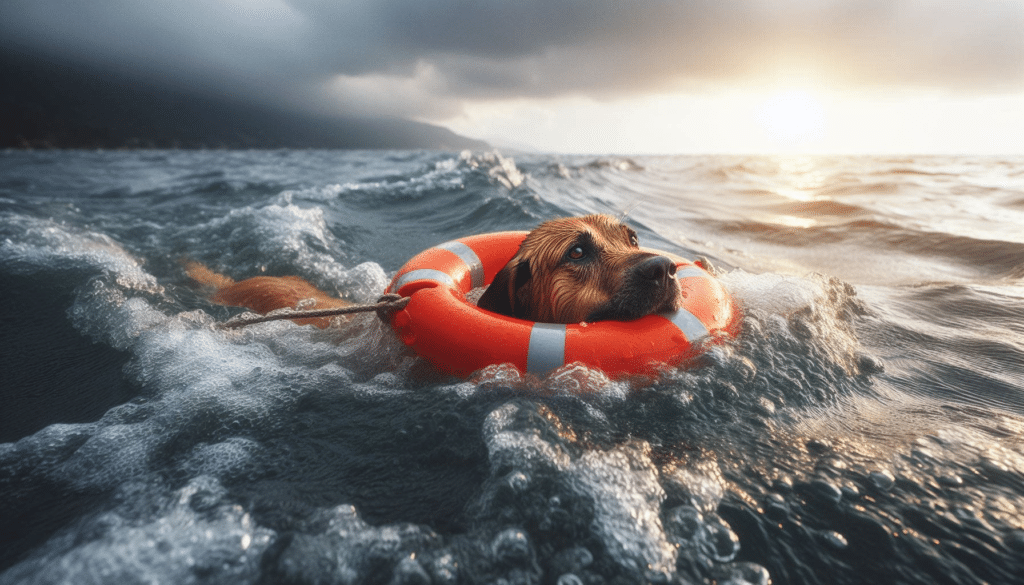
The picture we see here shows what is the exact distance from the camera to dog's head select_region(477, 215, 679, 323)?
111 inches

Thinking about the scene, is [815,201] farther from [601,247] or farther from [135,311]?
[135,311]

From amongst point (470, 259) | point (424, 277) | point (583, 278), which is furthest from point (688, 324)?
point (470, 259)

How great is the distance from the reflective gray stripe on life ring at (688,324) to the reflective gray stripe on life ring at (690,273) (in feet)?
1.97

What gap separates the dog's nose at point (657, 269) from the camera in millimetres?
2697

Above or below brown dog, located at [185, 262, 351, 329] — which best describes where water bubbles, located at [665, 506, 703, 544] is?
above

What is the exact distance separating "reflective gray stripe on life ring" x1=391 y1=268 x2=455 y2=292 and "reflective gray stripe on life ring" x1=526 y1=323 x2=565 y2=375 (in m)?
1.06

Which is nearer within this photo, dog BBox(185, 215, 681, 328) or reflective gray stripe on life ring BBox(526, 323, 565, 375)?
reflective gray stripe on life ring BBox(526, 323, 565, 375)

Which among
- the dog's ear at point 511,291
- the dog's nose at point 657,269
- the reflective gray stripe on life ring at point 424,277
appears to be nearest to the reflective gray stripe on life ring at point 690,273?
the dog's nose at point 657,269

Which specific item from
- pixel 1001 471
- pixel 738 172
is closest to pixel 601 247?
pixel 1001 471

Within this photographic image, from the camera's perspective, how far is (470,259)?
419 centimetres

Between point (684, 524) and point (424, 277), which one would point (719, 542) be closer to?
point (684, 524)

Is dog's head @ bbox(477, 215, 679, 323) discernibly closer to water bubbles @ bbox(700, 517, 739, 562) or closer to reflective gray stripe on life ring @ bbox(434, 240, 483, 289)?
reflective gray stripe on life ring @ bbox(434, 240, 483, 289)

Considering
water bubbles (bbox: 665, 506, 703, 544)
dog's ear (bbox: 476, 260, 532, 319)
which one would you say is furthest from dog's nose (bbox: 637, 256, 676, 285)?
water bubbles (bbox: 665, 506, 703, 544)

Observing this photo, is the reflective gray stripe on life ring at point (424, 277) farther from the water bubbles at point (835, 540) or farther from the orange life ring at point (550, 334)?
the water bubbles at point (835, 540)
